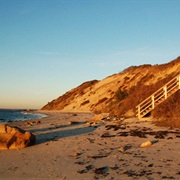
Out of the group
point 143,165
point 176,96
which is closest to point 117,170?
point 143,165

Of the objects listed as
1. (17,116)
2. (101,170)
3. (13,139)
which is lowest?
(101,170)

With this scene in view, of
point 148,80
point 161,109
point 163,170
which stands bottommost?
point 163,170

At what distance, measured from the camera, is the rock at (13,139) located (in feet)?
37.2

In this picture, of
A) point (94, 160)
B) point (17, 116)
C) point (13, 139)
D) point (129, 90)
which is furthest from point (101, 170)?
point (17, 116)

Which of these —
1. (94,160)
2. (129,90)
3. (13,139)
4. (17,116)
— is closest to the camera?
(94,160)

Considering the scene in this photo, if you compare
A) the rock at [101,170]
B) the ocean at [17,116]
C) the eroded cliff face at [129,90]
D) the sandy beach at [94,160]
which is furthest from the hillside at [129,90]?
the rock at [101,170]

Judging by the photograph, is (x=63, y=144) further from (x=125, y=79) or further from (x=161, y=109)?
(x=125, y=79)

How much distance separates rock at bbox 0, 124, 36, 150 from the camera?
37.2 ft

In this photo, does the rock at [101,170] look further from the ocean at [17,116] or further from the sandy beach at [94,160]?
the ocean at [17,116]

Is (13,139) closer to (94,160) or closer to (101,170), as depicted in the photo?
(94,160)

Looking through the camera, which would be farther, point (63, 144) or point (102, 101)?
point (102, 101)

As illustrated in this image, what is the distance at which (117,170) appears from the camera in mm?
7590

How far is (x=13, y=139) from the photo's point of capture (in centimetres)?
1152

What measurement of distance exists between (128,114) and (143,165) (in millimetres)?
19170
